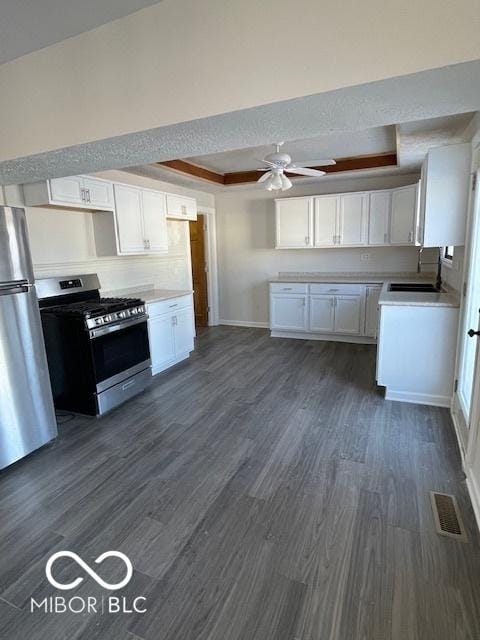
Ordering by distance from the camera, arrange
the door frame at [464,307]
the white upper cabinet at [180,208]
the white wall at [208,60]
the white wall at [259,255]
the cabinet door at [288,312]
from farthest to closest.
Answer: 1. the cabinet door at [288,312]
2. the white wall at [259,255]
3. the white upper cabinet at [180,208]
4. the door frame at [464,307]
5. the white wall at [208,60]

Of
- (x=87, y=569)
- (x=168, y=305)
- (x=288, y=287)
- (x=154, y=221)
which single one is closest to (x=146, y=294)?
(x=168, y=305)

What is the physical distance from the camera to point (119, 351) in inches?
131

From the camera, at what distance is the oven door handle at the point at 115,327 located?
9.94ft

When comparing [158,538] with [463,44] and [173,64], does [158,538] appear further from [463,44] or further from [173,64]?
[463,44]

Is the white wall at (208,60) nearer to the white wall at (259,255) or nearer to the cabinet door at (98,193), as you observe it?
the cabinet door at (98,193)

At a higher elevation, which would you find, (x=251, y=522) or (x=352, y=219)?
(x=352, y=219)

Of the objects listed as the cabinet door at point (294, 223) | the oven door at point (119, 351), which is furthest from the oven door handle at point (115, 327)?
the cabinet door at point (294, 223)

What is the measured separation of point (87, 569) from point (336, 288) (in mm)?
4342

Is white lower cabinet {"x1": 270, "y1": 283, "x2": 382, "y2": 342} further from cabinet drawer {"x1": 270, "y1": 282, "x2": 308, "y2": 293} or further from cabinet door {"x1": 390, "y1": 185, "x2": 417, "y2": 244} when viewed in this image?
cabinet door {"x1": 390, "y1": 185, "x2": 417, "y2": 244}

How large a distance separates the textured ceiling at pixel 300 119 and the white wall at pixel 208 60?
0.05 meters

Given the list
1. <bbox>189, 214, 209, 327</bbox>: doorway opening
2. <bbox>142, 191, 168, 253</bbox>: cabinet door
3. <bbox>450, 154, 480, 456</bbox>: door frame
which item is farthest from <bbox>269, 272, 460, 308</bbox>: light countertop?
<bbox>142, 191, 168, 253</bbox>: cabinet door

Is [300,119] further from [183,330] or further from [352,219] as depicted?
[352,219]

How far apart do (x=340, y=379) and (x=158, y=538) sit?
2550 millimetres

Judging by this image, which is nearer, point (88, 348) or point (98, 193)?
point (88, 348)
